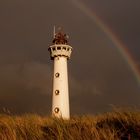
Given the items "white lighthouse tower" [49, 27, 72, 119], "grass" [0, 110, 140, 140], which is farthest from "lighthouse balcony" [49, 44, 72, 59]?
"grass" [0, 110, 140, 140]

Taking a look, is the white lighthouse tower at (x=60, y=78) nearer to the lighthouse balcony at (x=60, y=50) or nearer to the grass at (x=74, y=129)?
the lighthouse balcony at (x=60, y=50)

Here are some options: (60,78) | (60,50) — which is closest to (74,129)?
(60,78)

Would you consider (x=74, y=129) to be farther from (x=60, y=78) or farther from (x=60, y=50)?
(x=60, y=50)

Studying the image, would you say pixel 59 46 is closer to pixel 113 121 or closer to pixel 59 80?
pixel 59 80

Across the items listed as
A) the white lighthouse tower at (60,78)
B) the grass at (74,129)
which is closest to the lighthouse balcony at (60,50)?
the white lighthouse tower at (60,78)

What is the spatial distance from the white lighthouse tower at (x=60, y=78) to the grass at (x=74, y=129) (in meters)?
40.0

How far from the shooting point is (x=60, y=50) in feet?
189

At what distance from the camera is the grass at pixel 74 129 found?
23.8ft

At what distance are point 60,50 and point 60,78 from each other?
20.0ft

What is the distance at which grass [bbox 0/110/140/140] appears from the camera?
7250 mm

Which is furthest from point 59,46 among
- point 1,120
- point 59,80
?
point 1,120

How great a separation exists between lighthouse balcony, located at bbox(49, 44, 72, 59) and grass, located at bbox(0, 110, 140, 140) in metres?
47.9

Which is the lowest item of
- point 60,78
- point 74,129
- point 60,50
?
point 74,129

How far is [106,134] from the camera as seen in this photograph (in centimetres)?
723
